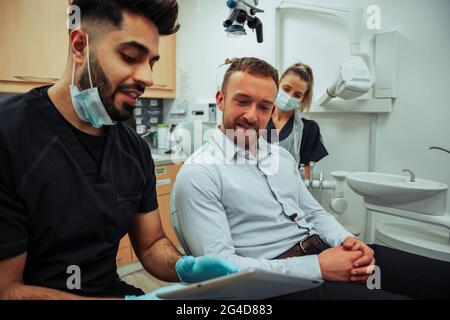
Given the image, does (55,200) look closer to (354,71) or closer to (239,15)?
(239,15)

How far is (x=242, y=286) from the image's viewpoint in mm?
613

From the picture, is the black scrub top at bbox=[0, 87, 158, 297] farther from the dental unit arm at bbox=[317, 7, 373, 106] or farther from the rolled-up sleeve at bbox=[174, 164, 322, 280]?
the dental unit arm at bbox=[317, 7, 373, 106]

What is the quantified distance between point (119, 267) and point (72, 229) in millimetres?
1688

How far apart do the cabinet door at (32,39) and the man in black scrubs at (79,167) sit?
1.39 m

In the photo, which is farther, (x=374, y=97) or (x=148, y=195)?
(x=374, y=97)

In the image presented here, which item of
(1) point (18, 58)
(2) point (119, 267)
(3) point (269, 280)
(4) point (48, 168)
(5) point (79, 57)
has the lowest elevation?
(2) point (119, 267)

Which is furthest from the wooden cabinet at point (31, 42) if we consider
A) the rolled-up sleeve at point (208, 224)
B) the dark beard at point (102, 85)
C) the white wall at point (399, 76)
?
the rolled-up sleeve at point (208, 224)

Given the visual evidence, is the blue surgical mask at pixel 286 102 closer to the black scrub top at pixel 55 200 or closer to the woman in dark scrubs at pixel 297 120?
the woman in dark scrubs at pixel 297 120

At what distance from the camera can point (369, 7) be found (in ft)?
6.29

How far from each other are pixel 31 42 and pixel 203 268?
2.01 metres

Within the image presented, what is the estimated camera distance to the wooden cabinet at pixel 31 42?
1.94m

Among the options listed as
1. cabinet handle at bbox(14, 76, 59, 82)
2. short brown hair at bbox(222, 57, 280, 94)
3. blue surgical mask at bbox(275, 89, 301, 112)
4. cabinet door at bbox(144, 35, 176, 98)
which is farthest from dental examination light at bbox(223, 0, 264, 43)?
cabinet door at bbox(144, 35, 176, 98)
